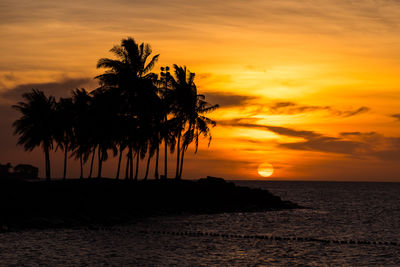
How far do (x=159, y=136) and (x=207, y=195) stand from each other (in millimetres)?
10713

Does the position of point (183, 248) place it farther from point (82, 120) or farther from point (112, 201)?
point (82, 120)

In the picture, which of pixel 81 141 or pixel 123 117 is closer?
pixel 123 117

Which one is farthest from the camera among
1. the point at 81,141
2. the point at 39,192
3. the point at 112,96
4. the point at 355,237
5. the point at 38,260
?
the point at 81,141

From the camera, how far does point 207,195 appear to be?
70.8 metres

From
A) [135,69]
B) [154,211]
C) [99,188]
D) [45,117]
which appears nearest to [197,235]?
[154,211]

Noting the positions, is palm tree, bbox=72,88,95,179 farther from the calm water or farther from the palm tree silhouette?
the calm water

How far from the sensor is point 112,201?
56688 millimetres

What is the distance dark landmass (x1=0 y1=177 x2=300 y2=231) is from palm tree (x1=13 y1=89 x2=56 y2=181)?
11317 mm

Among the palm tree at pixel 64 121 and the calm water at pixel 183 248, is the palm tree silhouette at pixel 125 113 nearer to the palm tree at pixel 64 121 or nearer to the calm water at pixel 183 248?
the palm tree at pixel 64 121

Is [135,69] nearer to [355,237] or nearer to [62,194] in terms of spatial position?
[62,194]

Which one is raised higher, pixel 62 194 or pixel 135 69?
pixel 135 69

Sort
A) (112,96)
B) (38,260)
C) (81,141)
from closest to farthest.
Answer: (38,260)
(112,96)
(81,141)

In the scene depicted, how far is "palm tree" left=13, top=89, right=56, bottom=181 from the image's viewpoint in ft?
234

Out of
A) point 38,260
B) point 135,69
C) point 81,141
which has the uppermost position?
point 135,69
